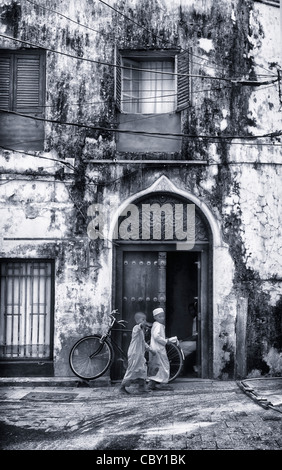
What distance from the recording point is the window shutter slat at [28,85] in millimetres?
10547

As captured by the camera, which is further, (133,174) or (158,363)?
(133,174)

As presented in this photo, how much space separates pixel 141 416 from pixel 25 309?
3894mm

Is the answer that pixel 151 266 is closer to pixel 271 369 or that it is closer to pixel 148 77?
pixel 271 369

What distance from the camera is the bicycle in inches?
388

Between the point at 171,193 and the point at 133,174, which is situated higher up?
the point at 133,174

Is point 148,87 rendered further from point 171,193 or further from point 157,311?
point 157,311

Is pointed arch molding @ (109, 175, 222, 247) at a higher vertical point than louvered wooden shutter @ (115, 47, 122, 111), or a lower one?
lower

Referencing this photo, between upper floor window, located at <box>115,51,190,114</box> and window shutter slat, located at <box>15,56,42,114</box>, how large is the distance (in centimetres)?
164

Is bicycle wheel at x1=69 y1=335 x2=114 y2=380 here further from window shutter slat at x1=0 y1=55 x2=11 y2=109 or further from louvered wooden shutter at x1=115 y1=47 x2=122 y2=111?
window shutter slat at x1=0 y1=55 x2=11 y2=109

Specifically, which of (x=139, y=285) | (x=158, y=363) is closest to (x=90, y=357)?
(x=158, y=363)

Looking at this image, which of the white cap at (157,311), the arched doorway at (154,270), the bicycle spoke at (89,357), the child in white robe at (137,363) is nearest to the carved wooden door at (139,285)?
the arched doorway at (154,270)

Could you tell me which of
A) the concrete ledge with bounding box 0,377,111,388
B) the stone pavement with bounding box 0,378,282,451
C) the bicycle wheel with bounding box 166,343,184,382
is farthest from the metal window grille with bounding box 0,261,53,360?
the bicycle wheel with bounding box 166,343,184,382

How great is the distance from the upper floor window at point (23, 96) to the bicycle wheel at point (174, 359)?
4757mm

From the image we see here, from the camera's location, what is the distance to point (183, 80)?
35.1 ft
